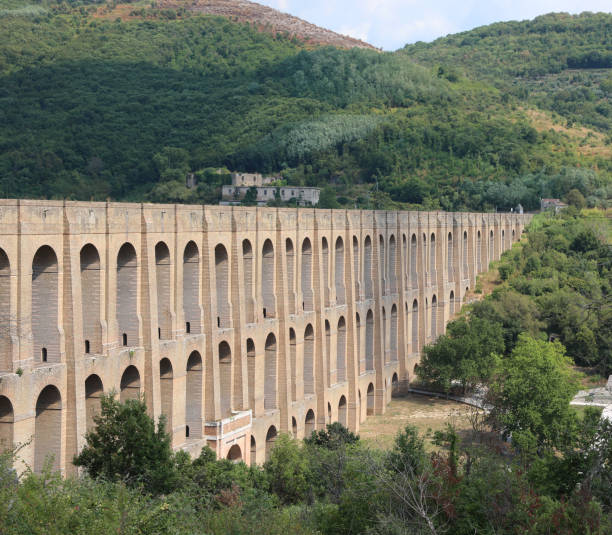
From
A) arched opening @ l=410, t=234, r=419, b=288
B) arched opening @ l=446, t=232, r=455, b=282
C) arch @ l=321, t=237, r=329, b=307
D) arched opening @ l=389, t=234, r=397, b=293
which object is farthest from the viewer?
arched opening @ l=446, t=232, r=455, b=282

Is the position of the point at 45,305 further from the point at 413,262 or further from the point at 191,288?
the point at 413,262

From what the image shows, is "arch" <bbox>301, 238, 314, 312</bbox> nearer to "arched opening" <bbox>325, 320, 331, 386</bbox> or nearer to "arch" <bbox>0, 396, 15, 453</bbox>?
A: "arched opening" <bbox>325, 320, 331, 386</bbox>

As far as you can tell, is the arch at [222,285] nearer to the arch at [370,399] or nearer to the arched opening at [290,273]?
the arched opening at [290,273]

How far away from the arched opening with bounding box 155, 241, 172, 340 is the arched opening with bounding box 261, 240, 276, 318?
10189 mm

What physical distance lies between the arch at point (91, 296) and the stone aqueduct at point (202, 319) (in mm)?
49

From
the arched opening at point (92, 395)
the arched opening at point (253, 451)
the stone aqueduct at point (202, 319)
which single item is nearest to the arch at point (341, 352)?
the stone aqueduct at point (202, 319)

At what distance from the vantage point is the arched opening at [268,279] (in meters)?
45.9

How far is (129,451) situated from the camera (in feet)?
84.9

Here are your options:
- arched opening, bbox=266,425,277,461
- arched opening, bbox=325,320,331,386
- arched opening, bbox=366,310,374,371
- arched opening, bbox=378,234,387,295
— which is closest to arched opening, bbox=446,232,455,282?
arched opening, bbox=378,234,387,295

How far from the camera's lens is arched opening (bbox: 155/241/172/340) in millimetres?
35906

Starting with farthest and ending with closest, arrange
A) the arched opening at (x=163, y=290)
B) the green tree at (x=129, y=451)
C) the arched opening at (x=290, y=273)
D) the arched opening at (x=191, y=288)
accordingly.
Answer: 1. the arched opening at (x=290, y=273)
2. the arched opening at (x=191, y=288)
3. the arched opening at (x=163, y=290)
4. the green tree at (x=129, y=451)

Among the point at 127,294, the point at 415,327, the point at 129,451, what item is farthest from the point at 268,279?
the point at 415,327

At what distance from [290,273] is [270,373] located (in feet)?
18.7

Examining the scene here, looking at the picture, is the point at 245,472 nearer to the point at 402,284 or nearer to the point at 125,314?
the point at 125,314
